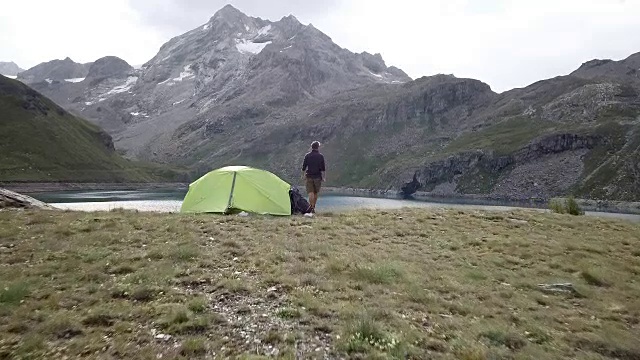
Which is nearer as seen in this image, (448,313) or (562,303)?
(448,313)

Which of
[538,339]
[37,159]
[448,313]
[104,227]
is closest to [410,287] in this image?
[448,313]

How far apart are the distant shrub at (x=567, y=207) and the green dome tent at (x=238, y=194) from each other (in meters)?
21.4

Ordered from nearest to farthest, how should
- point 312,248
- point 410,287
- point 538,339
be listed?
point 538,339, point 410,287, point 312,248

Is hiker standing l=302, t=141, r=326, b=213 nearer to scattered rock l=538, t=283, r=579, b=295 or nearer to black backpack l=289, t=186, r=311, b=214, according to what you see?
black backpack l=289, t=186, r=311, b=214

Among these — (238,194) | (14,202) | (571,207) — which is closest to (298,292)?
(238,194)

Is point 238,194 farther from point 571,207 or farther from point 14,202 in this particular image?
point 571,207

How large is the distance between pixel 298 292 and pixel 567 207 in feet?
94.2

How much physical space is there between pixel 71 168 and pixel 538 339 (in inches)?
8894

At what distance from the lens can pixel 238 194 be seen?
24.4 meters

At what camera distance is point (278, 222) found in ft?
67.7

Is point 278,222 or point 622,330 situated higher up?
point 278,222

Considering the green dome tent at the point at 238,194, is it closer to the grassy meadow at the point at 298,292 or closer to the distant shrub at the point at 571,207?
the grassy meadow at the point at 298,292

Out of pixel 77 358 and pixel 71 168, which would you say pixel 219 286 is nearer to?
pixel 77 358

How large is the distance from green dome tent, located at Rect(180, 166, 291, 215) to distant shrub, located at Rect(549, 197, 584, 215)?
21.4 metres
